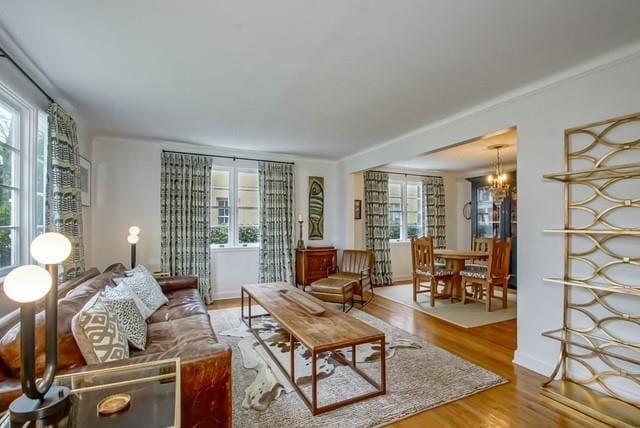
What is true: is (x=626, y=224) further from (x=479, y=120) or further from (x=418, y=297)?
(x=418, y=297)

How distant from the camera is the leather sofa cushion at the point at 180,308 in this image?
2.74 metres

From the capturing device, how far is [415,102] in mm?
3049

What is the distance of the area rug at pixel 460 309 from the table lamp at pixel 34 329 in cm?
379

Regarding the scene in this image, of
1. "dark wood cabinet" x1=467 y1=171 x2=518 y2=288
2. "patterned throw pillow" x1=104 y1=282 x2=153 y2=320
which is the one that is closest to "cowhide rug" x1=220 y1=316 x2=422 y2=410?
"patterned throw pillow" x1=104 y1=282 x2=153 y2=320

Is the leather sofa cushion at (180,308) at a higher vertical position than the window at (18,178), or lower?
lower

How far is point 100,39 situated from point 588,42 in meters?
3.20

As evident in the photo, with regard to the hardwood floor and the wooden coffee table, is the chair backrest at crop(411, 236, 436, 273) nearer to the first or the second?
the hardwood floor

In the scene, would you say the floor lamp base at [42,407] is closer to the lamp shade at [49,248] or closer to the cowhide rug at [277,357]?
the lamp shade at [49,248]

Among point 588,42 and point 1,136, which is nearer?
point 588,42

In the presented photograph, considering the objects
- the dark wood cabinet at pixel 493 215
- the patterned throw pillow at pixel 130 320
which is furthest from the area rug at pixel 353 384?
the dark wood cabinet at pixel 493 215

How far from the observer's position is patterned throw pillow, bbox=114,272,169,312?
2.87 metres

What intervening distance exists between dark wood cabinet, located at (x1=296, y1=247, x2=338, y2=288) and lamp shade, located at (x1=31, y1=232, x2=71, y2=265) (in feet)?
13.6

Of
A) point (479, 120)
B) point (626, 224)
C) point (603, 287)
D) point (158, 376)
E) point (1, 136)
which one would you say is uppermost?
point (479, 120)

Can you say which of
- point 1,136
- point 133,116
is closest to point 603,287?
point 1,136
